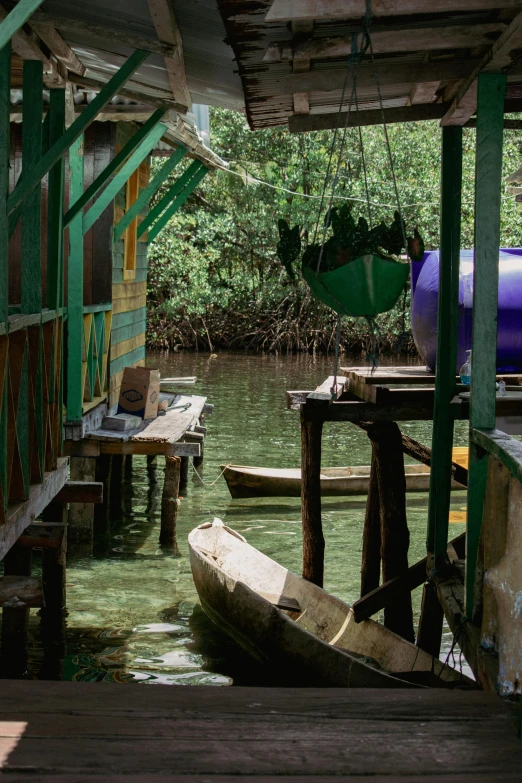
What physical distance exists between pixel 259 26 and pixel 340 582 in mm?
5658

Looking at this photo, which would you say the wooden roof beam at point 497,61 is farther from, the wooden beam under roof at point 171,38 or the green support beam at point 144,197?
the green support beam at point 144,197

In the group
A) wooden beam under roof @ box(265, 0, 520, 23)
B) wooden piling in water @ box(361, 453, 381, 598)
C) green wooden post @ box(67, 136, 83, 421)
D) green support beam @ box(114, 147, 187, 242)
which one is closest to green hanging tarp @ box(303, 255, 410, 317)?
wooden beam under roof @ box(265, 0, 520, 23)

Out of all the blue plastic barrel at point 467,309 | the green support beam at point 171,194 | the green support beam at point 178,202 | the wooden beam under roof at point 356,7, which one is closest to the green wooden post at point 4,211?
the wooden beam under roof at point 356,7

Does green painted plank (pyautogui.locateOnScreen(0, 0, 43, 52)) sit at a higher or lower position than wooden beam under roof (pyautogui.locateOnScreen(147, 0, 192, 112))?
lower

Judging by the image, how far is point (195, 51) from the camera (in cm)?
648

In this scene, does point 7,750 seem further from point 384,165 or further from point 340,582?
point 384,165

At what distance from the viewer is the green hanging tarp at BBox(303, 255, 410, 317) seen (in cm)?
477

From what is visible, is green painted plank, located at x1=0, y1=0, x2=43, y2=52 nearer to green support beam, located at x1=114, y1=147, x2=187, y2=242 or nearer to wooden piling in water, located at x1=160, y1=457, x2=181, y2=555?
wooden piling in water, located at x1=160, y1=457, x2=181, y2=555

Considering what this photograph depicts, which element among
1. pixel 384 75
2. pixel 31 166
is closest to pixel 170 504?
pixel 31 166

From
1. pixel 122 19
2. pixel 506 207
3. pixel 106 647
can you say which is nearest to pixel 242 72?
A: pixel 122 19

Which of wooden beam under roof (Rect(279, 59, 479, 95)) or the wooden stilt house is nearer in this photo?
wooden beam under roof (Rect(279, 59, 479, 95))

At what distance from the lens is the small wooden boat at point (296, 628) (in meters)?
5.55

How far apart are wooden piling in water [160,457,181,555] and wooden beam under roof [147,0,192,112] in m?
3.88

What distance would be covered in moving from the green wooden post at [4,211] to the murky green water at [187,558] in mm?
2017
